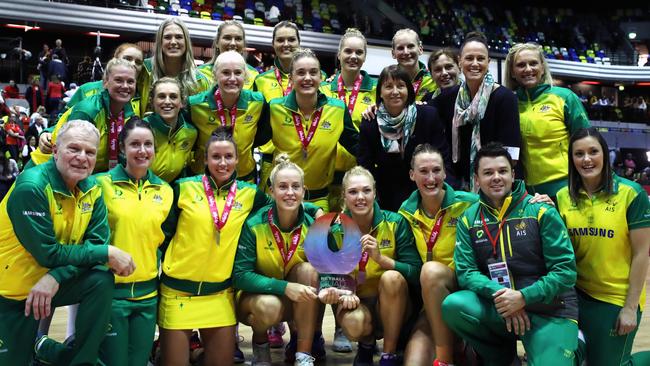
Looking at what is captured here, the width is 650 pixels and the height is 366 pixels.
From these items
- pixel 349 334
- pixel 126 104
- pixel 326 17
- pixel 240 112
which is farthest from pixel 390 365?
pixel 326 17

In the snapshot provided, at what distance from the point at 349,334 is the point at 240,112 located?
156 cm

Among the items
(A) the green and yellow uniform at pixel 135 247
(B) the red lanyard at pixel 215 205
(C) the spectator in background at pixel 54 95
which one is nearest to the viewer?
(A) the green and yellow uniform at pixel 135 247

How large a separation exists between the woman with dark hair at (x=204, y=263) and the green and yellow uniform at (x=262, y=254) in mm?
67

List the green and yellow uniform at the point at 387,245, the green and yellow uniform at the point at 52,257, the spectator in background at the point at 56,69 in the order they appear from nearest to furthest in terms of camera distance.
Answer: the green and yellow uniform at the point at 52,257, the green and yellow uniform at the point at 387,245, the spectator in background at the point at 56,69

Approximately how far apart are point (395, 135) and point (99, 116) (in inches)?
68.0

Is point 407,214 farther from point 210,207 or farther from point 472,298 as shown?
point 210,207

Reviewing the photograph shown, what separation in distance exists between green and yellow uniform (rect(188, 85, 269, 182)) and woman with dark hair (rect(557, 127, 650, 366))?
6.32 feet

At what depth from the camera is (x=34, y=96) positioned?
13594mm

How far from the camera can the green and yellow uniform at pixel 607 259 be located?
3.28m

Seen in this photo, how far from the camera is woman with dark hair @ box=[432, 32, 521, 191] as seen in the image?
151 inches

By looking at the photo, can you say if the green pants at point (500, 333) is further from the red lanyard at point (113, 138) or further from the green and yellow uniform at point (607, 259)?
the red lanyard at point (113, 138)

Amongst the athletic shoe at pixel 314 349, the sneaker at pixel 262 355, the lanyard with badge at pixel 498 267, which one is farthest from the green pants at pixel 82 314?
the lanyard with badge at pixel 498 267

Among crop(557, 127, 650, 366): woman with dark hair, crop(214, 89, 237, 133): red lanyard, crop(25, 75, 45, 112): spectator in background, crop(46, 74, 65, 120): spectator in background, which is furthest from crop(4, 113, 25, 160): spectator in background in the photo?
crop(557, 127, 650, 366): woman with dark hair

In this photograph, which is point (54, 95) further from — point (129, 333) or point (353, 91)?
point (129, 333)
